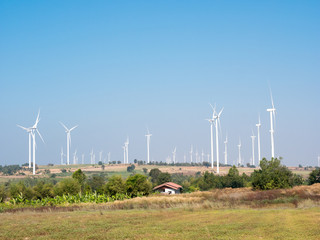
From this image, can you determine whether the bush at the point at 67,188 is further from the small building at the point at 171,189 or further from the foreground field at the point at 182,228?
the foreground field at the point at 182,228

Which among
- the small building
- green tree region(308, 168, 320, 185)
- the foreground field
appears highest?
the foreground field

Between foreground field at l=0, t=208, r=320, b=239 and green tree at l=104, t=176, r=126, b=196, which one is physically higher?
foreground field at l=0, t=208, r=320, b=239

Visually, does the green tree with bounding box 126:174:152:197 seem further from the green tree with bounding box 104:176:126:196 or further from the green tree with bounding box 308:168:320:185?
the green tree with bounding box 308:168:320:185

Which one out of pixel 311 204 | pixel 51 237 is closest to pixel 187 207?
pixel 311 204

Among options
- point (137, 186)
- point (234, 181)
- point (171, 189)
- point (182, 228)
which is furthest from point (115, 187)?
point (182, 228)

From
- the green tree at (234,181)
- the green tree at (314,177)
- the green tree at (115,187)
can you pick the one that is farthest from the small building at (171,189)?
the green tree at (314,177)

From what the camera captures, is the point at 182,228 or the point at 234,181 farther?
the point at 234,181

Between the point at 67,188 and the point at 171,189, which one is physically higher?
the point at 67,188

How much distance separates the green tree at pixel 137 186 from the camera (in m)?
79.9

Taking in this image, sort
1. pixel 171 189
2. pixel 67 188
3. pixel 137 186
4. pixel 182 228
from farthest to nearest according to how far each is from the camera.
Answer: pixel 171 189, pixel 137 186, pixel 67 188, pixel 182 228

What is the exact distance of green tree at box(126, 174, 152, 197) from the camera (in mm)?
79875

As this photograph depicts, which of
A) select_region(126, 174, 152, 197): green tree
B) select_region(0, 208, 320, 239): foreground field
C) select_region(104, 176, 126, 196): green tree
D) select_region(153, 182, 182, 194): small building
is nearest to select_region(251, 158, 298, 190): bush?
select_region(126, 174, 152, 197): green tree

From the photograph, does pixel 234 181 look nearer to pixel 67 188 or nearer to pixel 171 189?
pixel 171 189

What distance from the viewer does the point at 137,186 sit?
80062 millimetres
